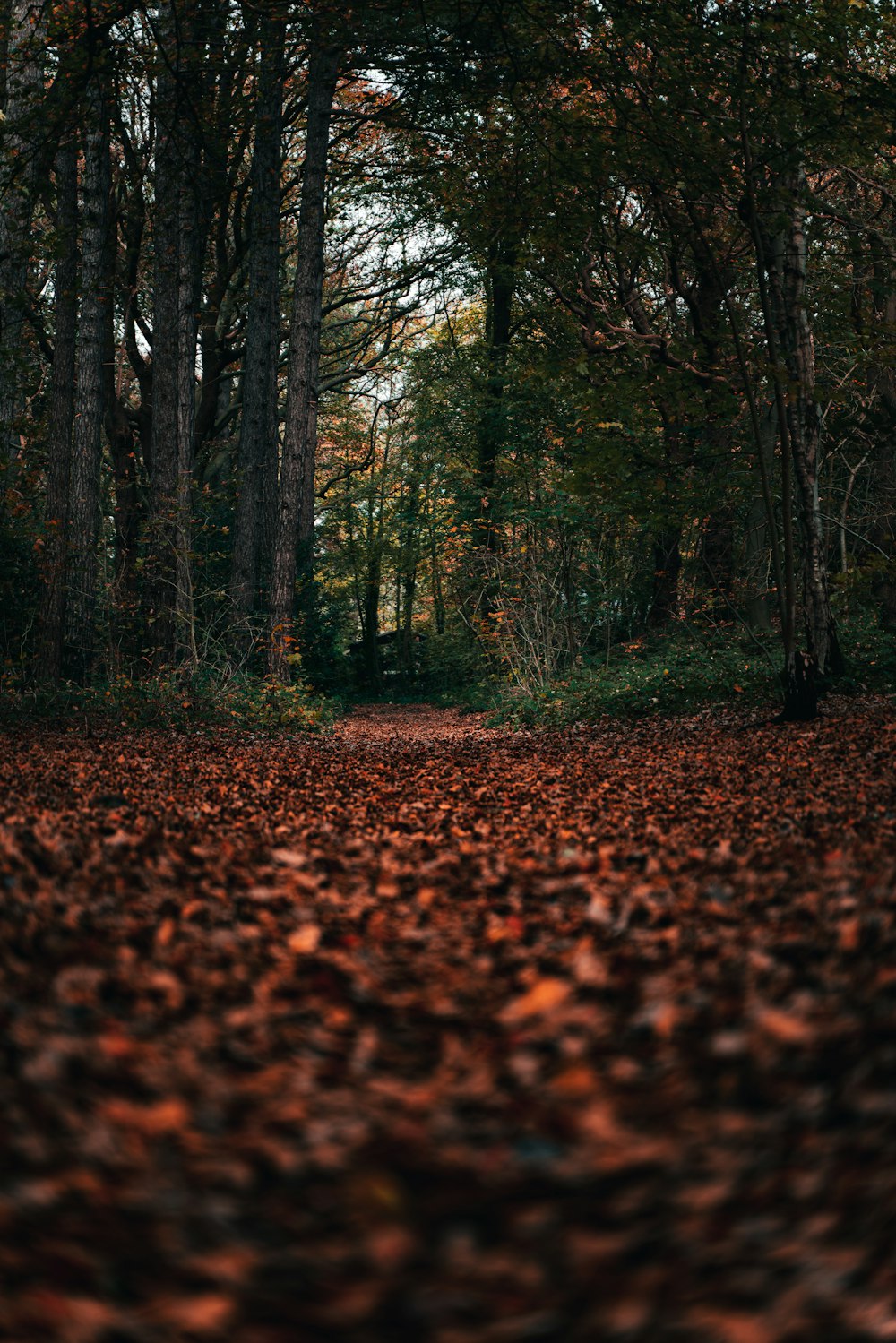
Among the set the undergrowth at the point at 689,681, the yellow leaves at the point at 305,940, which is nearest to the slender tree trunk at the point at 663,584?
the undergrowth at the point at 689,681

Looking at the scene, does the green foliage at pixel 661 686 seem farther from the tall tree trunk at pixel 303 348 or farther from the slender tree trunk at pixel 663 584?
the tall tree trunk at pixel 303 348

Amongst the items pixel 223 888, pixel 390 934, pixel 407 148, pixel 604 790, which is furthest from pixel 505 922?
pixel 407 148

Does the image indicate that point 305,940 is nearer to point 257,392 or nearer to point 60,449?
point 60,449

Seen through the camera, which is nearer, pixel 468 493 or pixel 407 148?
pixel 407 148

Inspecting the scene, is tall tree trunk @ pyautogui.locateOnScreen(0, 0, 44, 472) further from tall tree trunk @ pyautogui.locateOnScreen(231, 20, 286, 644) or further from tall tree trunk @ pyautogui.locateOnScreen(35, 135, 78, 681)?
tall tree trunk @ pyautogui.locateOnScreen(231, 20, 286, 644)

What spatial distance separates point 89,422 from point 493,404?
31.8 ft

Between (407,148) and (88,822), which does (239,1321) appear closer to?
(88,822)

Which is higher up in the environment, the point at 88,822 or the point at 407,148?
the point at 407,148

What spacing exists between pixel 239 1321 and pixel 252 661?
13.5m

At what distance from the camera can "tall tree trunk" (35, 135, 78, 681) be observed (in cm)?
1177

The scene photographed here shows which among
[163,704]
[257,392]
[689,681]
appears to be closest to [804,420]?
[689,681]

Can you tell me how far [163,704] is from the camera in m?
11.1

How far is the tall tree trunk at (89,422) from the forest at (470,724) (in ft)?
0.25

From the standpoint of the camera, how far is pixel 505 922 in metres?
3.38
